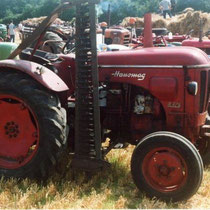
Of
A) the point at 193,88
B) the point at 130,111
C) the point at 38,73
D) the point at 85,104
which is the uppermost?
the point at 38,73

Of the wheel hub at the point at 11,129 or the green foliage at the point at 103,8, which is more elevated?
the wheel hub at the point at 11,129

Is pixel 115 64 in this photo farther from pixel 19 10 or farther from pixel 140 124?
pixel 19 10

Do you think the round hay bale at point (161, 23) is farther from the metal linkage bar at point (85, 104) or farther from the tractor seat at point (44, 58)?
the metal linkage bar at point (85, 104)

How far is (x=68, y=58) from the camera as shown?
3.89m

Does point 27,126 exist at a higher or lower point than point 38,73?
lower

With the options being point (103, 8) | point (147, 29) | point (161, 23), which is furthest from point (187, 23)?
point (147, 29)

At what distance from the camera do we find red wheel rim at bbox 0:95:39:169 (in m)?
3.48

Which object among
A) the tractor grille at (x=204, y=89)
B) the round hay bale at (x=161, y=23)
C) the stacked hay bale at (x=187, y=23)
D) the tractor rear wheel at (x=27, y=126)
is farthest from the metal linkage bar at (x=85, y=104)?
the round hay bale at (x=161, y=23)

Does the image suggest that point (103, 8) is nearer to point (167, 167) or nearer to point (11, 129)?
point (11, 129)

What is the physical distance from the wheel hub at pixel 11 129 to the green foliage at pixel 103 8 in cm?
2162

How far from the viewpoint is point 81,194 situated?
3.33 metres

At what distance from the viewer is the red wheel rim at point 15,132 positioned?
137 inches

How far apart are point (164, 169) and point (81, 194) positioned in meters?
0.76

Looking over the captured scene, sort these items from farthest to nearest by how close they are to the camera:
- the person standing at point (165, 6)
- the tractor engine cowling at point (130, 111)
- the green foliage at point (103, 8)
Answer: the green foliage at point (103, 8)
the person standing at point (165, 6)
the tractor engine cowling at point (130, 111)
